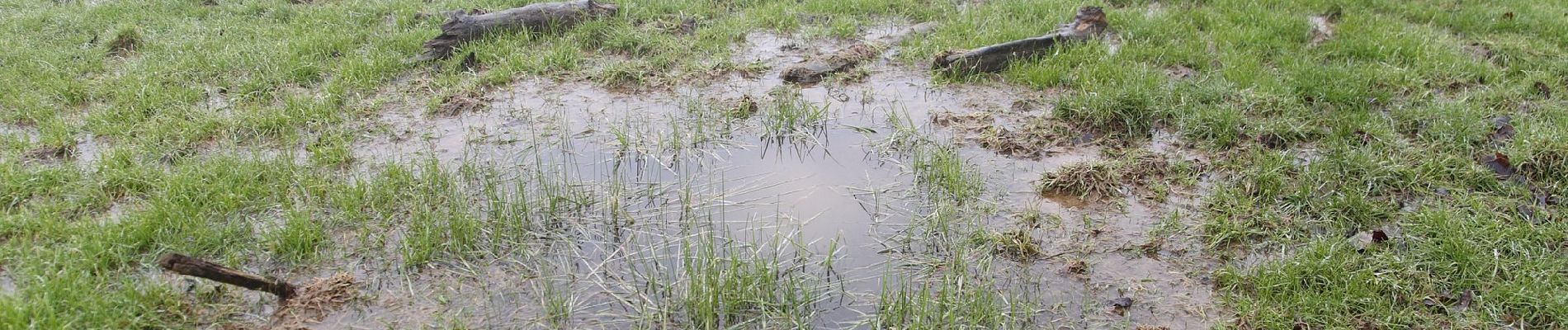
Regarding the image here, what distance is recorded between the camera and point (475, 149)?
5.34 meters

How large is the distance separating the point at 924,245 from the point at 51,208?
12.6ft

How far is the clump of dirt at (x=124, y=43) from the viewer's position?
24.1ft

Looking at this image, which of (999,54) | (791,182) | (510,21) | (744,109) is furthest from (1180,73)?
(510,21)

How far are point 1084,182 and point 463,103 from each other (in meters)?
3.65

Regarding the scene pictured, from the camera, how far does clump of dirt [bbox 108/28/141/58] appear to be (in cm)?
736

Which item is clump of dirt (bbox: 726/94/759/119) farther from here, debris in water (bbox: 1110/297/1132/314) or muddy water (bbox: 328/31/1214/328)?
debris in water (bbox: 1110/297/1132/314)

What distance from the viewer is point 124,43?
7504 mm

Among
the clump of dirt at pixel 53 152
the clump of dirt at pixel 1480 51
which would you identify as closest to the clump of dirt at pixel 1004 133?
the clump of dirt at pixel 1480 51

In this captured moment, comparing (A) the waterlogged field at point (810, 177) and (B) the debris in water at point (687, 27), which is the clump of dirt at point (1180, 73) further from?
(B) the debris in water at point (687, 27)

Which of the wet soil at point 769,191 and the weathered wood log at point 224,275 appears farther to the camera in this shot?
the wet soil at point 769,191

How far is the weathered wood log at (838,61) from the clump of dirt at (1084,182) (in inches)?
85.4

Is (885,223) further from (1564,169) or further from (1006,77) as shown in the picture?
(1564,169)

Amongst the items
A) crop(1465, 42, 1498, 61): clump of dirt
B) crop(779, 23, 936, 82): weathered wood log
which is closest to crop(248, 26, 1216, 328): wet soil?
crop(779, 23, 936, 82): weathered wood log

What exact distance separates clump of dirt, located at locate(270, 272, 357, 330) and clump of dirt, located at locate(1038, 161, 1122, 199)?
3029 mm
